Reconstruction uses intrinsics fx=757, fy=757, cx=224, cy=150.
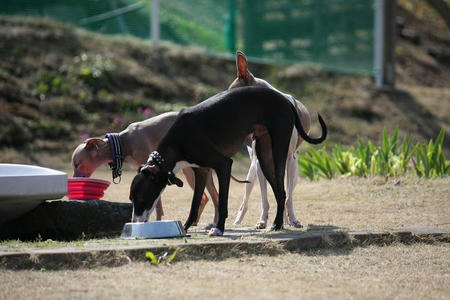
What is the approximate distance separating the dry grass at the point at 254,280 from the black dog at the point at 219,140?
108 cm

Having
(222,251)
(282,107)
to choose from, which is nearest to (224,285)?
(222,251)

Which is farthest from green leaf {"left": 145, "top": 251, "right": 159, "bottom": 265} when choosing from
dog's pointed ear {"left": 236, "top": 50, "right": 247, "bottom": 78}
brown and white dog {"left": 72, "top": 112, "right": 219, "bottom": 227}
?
dog's pointed ear {"left": 236, "top": 50, "right": 247, "bottom": 78}

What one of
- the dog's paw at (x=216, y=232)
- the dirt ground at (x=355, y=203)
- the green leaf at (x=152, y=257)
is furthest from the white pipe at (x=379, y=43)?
the green leaf at (x=152, y=257)

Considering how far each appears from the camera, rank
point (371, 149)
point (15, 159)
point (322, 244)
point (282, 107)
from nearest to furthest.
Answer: point (322, 244) → point (282, 107) → point (371, 149) → point (15, 159)

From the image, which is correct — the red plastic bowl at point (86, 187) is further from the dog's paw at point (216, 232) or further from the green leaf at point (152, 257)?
the green leaf at point (152, 257)

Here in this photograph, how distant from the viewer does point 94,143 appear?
8.59 meters

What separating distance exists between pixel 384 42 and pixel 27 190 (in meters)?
15.2

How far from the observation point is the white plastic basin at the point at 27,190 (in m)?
6.75

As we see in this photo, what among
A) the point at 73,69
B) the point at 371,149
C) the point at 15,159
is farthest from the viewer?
the point at 73,69

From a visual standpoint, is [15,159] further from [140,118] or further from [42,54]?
[42,54]

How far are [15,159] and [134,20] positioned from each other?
569 cm

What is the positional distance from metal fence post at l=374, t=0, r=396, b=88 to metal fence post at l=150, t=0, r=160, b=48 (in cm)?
611

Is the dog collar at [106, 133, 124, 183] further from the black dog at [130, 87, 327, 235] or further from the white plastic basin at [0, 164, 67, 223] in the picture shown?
the black dog at [130, 87, 327, 235]

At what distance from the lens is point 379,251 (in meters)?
6.74
